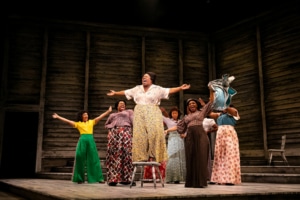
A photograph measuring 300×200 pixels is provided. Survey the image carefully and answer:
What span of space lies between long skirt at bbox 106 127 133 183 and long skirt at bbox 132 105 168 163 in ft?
3.15

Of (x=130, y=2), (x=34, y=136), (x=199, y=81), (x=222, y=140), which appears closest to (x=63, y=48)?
(x=130, y=2)

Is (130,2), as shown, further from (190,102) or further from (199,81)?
(190,102)

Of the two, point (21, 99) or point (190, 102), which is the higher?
point (21, 99)

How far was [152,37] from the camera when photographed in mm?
11820

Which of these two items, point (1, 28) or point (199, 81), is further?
point (199, 81)

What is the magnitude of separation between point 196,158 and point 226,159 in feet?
3.76

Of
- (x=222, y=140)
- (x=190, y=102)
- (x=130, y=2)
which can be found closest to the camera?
(x=190, y=102)

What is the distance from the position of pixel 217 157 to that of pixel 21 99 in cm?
649

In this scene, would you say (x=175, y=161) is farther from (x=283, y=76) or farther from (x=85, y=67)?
(x=85, y=67)

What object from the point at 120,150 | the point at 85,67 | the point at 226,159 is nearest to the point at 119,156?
the point at 120,150

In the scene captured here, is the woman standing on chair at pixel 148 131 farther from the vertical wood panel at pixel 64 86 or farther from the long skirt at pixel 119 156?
the vertical wood panel at pixel 64 86

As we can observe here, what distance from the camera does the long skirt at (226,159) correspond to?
6.06 m

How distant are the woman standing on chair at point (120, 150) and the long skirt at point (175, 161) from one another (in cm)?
111

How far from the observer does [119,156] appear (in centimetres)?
591
